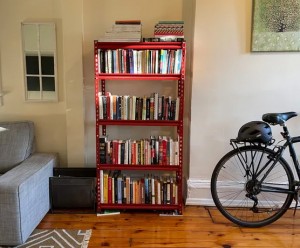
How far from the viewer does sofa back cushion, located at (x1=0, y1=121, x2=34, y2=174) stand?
9.05 feet

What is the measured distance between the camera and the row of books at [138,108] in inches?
103

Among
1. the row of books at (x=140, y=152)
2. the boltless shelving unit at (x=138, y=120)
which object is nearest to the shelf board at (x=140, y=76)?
the boltless shelving unit at (x=138, y=120)

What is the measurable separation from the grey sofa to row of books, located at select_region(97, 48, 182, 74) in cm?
100

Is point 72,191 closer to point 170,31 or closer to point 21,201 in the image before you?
point 21,201

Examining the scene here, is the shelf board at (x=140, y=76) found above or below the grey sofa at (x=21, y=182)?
above

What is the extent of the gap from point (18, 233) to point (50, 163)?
0.74 metres

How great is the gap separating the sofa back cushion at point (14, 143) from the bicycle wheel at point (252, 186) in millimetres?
1756

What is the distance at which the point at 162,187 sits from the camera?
271 centimetres

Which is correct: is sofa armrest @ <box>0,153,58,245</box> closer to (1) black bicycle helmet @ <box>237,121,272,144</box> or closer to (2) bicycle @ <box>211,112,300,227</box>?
(2) bicycle @ <box>211,112,300,227</box>

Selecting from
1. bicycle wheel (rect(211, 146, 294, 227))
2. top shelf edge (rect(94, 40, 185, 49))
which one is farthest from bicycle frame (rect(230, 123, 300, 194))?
top shelf edge (rect(94, 40, 185, 49))

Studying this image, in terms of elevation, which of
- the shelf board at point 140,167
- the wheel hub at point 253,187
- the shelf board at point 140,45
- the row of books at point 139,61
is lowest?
the wheel hub at point 253,187

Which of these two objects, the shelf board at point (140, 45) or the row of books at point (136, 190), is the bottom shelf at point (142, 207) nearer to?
the row of books at point (136, 190)

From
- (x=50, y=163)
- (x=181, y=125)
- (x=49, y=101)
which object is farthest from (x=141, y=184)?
(x=49, y=101)

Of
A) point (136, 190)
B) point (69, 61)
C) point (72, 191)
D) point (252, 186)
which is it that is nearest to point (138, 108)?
point (136, 190)
